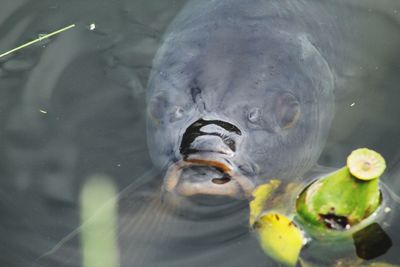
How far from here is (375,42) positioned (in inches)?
174

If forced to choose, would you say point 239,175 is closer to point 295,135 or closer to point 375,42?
point 295,135

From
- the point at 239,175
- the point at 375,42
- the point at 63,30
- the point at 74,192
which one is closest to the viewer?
the point at 239,175

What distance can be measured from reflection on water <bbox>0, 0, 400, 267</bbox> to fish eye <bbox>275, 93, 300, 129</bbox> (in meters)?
0.46

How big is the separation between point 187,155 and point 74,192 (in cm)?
98

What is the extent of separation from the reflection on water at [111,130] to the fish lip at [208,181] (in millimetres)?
251

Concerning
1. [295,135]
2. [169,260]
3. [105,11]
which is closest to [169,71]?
[295,135]

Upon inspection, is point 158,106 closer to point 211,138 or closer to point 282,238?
point 211,138

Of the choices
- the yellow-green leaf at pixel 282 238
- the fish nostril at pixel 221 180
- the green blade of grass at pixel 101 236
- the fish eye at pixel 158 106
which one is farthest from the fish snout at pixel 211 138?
the green blade of grass at pixel 101 236

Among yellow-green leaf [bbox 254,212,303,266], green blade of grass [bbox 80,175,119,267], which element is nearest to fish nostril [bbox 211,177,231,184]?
yellow-green leaf [bbox 254,212,303,266]

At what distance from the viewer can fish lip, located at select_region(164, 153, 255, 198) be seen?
10.00 feet

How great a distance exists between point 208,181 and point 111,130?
122 cm

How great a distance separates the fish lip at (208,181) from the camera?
3.05 m

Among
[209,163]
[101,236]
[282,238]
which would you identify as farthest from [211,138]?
[101,236]

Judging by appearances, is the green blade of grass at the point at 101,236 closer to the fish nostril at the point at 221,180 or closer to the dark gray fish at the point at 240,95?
the dark gray fish at the point at 240,95
